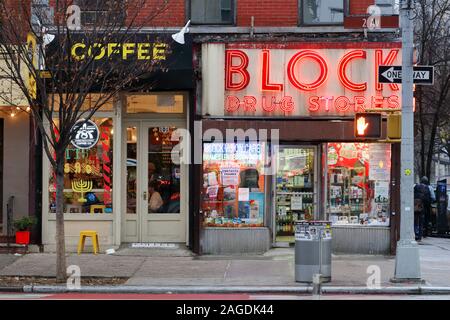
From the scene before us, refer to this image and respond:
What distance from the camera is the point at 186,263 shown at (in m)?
13.2

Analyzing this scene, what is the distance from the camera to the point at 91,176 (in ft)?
48.2

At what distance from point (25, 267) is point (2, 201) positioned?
2.96 m

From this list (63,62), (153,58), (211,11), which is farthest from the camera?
(211,11)

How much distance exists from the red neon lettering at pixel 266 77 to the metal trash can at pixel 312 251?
4139 millimetres

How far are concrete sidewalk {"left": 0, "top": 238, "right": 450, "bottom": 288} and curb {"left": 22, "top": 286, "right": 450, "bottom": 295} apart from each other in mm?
227

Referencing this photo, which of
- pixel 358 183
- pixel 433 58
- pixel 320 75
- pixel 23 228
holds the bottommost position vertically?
pixel 23 228

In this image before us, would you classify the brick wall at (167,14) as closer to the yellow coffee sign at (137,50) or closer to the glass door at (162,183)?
the yellow coffee sign at (137,50)

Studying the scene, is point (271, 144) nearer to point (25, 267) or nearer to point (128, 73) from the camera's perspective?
point (128, 73)

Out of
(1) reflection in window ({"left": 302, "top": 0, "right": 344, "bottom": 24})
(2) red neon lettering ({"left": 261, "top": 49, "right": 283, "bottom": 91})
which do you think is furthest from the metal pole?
(2) red neon lettering ({"left": 261, "top": 49, "right": 283, "bottom": 91})

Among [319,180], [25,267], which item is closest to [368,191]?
[319,180]

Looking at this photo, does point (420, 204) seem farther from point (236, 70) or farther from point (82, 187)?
point (82, 187)

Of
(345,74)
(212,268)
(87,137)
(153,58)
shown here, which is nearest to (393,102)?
(345,74)

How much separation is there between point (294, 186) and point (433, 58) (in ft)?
44.4

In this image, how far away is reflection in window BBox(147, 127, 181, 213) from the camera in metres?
15.1
